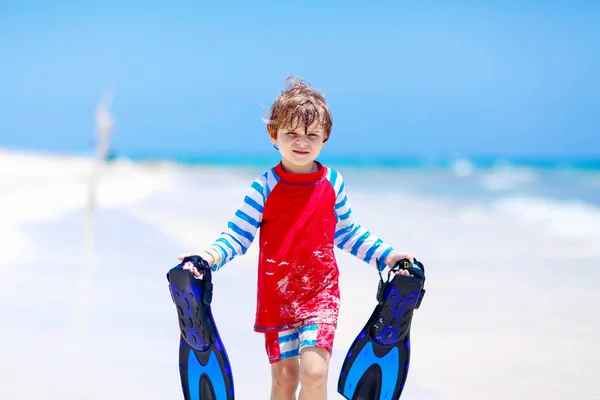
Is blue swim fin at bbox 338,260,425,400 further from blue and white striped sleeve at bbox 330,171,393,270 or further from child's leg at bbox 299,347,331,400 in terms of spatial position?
child's leg at bbox 299,347,331,400

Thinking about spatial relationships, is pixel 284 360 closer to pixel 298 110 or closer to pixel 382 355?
pixel 382 355

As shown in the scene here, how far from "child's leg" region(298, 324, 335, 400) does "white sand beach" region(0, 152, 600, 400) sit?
83 cm

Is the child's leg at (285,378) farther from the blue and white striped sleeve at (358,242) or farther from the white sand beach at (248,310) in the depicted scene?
the white sand beach at (248,310)

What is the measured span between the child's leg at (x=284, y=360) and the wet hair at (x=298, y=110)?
747 millimetres

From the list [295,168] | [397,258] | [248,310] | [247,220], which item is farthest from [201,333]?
[248,310]

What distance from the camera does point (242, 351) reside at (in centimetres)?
416

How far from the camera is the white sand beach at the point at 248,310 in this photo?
12.3ft

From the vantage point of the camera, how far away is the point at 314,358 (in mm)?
2771

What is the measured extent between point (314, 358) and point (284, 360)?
0.59 feet

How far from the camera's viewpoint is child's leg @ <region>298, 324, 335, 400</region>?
9.01 feet
